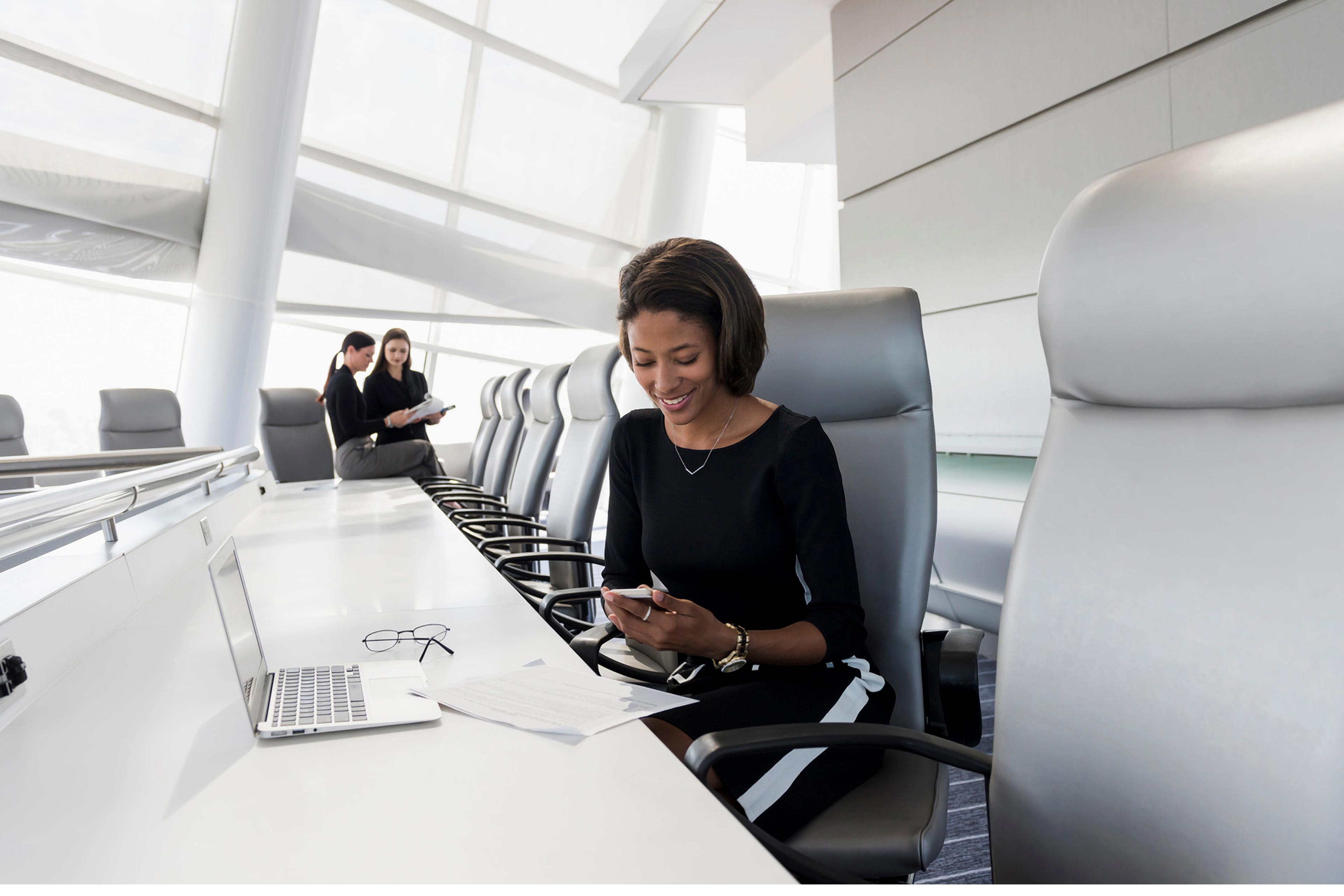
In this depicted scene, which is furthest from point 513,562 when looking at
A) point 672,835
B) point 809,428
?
point 672,835

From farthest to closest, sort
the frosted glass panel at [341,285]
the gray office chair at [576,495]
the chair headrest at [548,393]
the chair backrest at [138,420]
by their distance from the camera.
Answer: the frosted glass panel at [341,285], the chair backrest at [138,420], the chair headrest at [548,393], the gray office chair at [576,495]

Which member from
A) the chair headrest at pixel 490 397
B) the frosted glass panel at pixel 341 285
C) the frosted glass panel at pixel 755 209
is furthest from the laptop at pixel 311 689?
the frosted glass panel at pixel 755 209

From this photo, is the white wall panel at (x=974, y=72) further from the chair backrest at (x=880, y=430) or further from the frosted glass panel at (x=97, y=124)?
the frosted glass panel at (x=97, y=124)

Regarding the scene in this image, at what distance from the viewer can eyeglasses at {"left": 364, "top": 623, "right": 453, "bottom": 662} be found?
4.11 ft

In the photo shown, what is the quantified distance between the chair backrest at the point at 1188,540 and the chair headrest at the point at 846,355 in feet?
1.31

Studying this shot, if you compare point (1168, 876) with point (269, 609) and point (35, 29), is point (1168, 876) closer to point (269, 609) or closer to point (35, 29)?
point (269, 609)

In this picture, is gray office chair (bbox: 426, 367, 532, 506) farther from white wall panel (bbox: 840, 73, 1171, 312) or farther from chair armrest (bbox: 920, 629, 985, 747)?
chair armrest (bbox: 920, 629, 985, 747)

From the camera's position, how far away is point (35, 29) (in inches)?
201

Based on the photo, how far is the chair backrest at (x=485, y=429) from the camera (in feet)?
18.4

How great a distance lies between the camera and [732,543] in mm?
1356

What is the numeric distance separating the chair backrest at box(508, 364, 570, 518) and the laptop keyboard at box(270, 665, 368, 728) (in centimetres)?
231

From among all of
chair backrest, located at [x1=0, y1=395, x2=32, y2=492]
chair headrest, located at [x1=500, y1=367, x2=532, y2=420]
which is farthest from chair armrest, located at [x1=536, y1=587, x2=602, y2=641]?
chair backrest, located at [x1=0, y1=395, x2=32, y2=492]

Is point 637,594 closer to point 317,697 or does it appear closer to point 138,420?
point 317,697

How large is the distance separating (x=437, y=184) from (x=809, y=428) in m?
7.37
